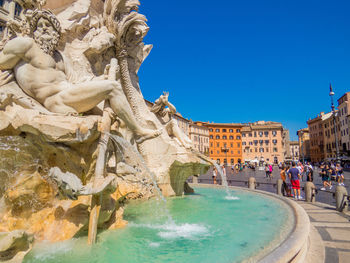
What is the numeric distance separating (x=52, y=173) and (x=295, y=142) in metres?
113

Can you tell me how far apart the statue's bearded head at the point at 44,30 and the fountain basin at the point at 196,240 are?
3.12 m

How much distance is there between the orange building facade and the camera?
230 ft

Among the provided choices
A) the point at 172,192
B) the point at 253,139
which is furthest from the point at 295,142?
the point at 172,192

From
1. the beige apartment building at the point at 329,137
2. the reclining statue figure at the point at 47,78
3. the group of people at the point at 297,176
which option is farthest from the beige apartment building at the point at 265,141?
the reclining statue figure at the point at 47,78

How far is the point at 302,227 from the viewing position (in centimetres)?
392

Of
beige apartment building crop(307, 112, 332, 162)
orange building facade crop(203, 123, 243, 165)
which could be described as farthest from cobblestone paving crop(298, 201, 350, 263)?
beige apartment building crop(307, 112, 332, 162)

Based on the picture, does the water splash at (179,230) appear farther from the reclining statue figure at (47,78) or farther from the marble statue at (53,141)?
the reclining statue figure at (47,78)

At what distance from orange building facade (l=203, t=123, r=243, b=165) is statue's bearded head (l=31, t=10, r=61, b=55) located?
6635cm

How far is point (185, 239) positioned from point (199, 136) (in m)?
60.6

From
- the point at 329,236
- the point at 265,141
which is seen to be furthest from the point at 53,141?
the point at 265,141

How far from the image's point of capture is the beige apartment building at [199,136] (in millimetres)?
61522

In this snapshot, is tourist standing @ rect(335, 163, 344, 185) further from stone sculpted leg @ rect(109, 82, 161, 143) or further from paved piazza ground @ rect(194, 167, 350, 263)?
stone sculpted leg @ rect(109, 82, 161, 143)

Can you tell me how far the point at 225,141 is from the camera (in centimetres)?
7038

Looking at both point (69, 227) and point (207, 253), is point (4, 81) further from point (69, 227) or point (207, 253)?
point (207, 253)
